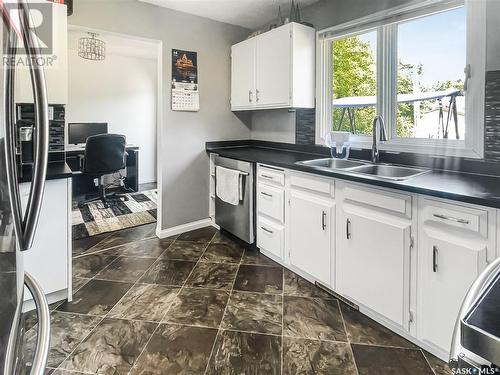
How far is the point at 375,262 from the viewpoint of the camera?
184 cm

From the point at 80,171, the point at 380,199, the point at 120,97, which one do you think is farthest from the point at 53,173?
the point at 120,97

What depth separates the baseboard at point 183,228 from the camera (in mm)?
3383

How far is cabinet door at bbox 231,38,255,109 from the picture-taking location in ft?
10.8

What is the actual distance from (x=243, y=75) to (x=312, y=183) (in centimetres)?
174

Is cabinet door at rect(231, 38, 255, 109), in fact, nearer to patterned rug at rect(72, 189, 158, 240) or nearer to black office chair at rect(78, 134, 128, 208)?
patterned rug at rect(72, 189, 158, 240)

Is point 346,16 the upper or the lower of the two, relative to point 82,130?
upper

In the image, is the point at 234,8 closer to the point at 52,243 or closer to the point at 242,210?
the point at 242,210

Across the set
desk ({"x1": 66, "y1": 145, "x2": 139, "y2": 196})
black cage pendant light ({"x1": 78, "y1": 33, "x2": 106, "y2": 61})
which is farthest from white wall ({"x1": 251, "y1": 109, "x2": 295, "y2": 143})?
desk ({"x1": 66, "y1": 145, "x2": 139, "y2": 196})

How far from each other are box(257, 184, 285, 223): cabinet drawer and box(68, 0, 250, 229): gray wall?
1.03 metres

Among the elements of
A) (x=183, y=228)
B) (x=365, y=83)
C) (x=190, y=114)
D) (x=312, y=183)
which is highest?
(x=365, y=83)

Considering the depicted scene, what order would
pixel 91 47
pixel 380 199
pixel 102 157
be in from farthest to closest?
pixel 102 157, pixel 91 47, pixel 380 199

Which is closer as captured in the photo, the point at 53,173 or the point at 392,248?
the point at 392,248

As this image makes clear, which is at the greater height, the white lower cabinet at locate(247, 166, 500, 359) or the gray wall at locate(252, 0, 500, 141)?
the gray wall at locate(252, 0, 500, 141)

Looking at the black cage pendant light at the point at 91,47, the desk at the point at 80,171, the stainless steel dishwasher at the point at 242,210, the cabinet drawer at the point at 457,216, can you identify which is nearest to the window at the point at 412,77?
the cabinet drawer at the point at 457,216
